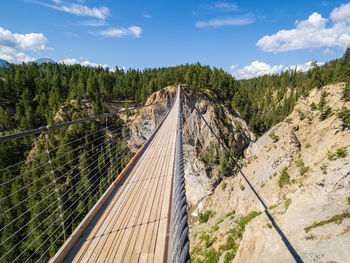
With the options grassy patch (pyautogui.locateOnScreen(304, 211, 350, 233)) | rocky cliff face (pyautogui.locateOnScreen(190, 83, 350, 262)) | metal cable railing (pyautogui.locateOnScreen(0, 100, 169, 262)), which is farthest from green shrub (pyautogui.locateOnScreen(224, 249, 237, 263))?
metal cable railing (pyautogui.locateOnScreen(0, 100, 169, 262))

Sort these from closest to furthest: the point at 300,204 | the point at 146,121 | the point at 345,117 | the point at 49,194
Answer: the point at 49,194 < the point at 300,204 < the point at 345,117 < the point at 146,121

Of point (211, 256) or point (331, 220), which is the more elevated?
point (331, 220)

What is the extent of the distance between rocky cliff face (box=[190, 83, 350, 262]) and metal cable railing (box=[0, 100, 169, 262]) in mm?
7771

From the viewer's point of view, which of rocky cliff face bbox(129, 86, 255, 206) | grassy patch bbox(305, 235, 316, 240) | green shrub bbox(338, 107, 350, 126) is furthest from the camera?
rocky cliff face bbox(129, 86, 255, 206)

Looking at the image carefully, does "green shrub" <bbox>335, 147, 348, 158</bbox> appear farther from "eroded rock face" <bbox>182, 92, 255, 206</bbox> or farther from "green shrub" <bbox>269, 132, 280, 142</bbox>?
"eroded rock face" <bbox>182, 92, 255, 206</bbox>

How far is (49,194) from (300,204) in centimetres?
1088

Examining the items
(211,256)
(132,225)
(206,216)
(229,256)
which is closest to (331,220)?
(229,256)

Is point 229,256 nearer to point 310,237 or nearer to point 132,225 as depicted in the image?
point 310,237

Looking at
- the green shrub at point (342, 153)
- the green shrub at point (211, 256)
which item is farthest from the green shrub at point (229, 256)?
the green shrub at point (342, 153)

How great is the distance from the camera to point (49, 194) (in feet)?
8.78

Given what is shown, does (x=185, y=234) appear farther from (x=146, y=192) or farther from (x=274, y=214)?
Result: (x=274, y=214)

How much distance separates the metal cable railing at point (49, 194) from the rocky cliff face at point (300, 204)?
777 centimetres

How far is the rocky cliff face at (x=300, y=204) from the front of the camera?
6500 mm

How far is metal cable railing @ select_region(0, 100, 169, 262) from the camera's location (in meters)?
2.25
